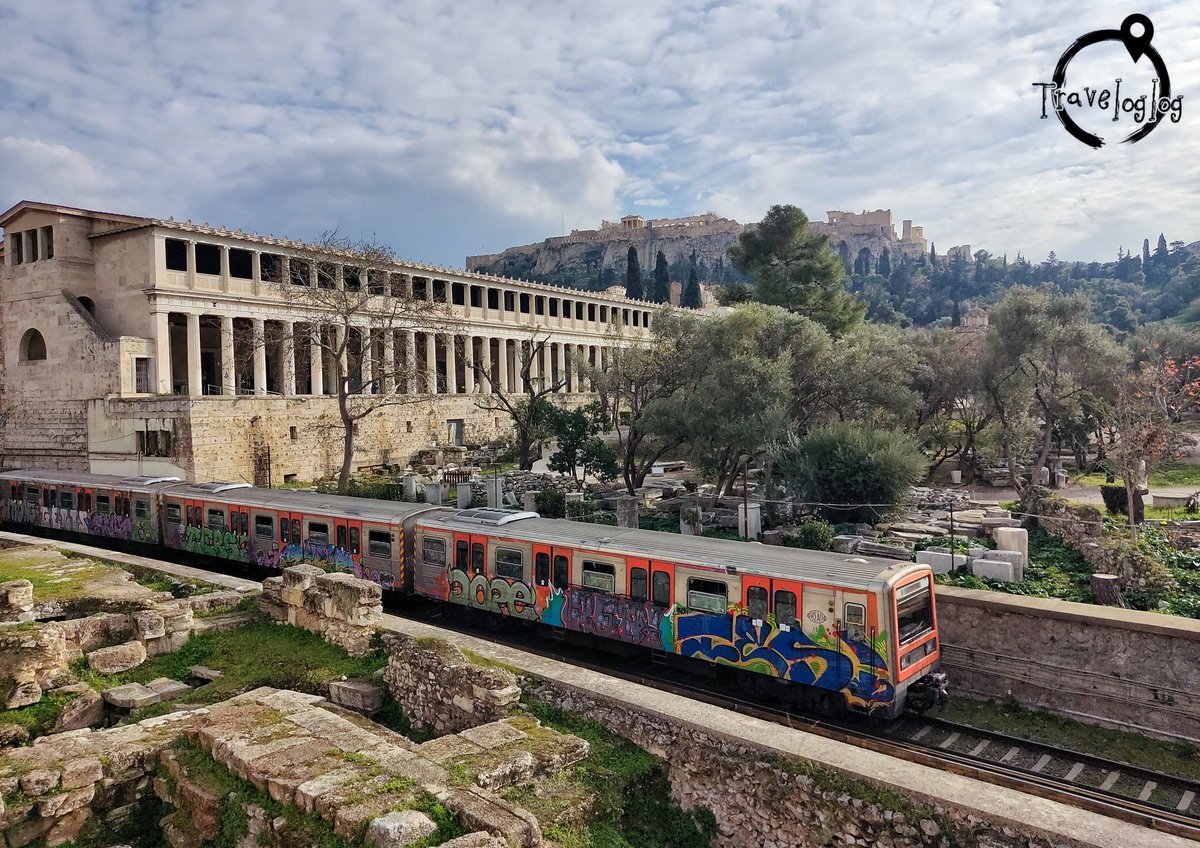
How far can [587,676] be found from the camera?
940 cm

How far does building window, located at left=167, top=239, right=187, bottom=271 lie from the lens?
117 ft

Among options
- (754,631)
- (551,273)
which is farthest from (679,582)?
(551,273)

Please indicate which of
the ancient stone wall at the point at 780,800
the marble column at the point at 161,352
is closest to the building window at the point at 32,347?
the marble column at the point at 161,352

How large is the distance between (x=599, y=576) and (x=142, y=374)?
99.2 ft

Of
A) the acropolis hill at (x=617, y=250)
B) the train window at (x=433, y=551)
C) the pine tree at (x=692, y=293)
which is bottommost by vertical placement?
the train window at (x=433, y=551)

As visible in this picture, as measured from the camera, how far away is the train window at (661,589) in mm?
12711

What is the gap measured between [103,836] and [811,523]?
15559mm

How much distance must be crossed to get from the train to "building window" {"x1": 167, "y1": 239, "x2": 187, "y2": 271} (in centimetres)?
1936

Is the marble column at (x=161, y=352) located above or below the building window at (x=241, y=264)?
below

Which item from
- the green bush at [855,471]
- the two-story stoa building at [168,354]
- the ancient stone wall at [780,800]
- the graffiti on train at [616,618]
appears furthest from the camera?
the two-story stoa building at [168,354]

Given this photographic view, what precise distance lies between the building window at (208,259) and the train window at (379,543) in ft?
86.6

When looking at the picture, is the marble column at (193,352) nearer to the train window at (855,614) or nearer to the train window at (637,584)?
the train window at (637,584)

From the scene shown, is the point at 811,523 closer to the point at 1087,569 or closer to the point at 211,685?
the point at 1087,569

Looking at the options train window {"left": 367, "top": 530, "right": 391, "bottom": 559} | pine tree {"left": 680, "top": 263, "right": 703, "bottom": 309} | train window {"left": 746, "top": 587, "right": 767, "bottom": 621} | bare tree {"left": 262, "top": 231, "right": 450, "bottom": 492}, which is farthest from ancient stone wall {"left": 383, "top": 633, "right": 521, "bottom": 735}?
pine tree {"left": 680, "top": 263, "right": 703, "bottom": 309}
